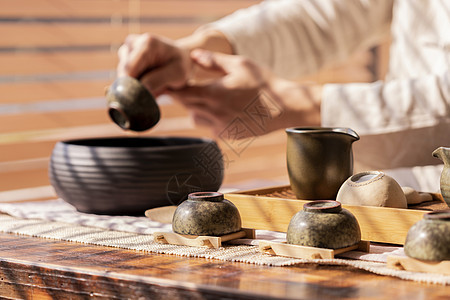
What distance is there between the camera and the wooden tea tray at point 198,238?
1.10 meters

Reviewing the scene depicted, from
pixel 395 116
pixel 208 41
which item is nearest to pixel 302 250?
pixel 395 116

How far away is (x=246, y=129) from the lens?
1.84 m

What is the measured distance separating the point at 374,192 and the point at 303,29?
4.33ft

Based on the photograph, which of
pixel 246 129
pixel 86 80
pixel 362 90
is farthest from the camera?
pixel 86 80

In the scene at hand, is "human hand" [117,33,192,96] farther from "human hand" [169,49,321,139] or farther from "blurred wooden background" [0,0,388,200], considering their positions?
"blurred wooden background" [0,0,388,200]

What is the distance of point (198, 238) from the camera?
1104mm

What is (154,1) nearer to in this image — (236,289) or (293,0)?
(293,0)

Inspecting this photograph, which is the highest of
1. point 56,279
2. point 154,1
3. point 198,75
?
point 154,1

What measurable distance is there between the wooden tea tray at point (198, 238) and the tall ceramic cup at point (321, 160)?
14cm

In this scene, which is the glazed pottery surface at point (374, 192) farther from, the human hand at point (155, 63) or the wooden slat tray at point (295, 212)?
the human hand at point (155, 63)

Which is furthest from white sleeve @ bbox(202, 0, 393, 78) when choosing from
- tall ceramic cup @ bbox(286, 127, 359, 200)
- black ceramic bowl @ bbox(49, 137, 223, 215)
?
tall ceramic cup @ bbox(286, 127, 359, 200)

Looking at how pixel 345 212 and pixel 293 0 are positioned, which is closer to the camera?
pixel 345 212

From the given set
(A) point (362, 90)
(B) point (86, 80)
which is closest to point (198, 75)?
(A) point (362, 90)

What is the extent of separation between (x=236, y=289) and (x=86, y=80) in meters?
3.84
